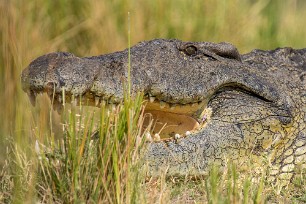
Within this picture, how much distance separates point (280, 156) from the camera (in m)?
4.66

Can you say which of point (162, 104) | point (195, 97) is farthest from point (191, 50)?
point (162, 104)

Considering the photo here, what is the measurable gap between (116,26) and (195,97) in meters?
3.23

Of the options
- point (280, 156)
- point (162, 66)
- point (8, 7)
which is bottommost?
point (280, 156)

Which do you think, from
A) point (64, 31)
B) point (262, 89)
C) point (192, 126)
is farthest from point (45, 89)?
point (64, 31)

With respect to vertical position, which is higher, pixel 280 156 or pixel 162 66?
pixel 162 66

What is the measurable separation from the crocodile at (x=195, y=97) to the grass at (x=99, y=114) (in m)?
0.15

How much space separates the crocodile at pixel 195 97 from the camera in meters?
4.09

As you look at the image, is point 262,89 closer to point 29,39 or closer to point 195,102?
point 195,102

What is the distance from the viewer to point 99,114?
14.3 feet

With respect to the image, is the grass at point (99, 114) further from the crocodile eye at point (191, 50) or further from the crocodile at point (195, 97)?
the crocodile eye at point (191, 50)

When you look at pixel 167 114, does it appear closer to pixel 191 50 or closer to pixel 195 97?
pixel 195 97

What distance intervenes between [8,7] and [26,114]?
2.38 meters

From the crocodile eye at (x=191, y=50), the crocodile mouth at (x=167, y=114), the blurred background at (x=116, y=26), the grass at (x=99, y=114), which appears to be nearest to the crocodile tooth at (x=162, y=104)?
the crocodile mouth at (x=167, y=114)

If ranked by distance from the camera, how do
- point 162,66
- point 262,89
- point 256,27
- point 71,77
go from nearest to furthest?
point 71,77 → point 162,66 → point 262,89 → point 256,27
